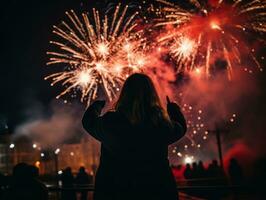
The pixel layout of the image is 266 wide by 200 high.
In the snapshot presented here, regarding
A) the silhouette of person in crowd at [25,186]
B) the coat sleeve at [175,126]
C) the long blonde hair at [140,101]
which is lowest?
the silhouette of person in crowd at [25,186]

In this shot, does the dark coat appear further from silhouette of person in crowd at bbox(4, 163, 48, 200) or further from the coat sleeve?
silhouette of person in crowd at bbox(4, 163, 48, 200)

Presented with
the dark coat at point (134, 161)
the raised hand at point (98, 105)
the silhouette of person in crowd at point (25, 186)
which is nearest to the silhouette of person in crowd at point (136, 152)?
the dark coat at point (134, 161)

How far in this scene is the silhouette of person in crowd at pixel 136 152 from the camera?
2.62 meters

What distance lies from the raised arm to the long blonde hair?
17 centimetres

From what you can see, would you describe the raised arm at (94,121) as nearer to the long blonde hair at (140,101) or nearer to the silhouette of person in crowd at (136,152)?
the silhouette of person in crowd at (136,152)

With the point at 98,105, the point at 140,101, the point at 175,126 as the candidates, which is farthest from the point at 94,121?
the point at 175,126

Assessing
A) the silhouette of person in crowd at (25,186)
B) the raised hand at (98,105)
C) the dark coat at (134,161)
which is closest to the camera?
the dark coat at (134,161)

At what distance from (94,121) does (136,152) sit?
15.0 inches

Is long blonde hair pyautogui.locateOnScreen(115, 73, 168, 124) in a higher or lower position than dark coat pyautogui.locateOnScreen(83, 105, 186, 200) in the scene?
higher

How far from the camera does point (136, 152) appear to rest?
8.70ft

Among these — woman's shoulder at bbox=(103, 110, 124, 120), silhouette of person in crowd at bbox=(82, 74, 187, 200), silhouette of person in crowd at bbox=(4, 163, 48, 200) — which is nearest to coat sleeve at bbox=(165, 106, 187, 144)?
silhouette of person in crowd at bbox=(82, 74, 187, 200)

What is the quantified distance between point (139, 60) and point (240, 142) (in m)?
20.5

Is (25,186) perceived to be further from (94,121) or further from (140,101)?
(140,101)

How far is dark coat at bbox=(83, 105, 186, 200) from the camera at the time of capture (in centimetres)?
262
